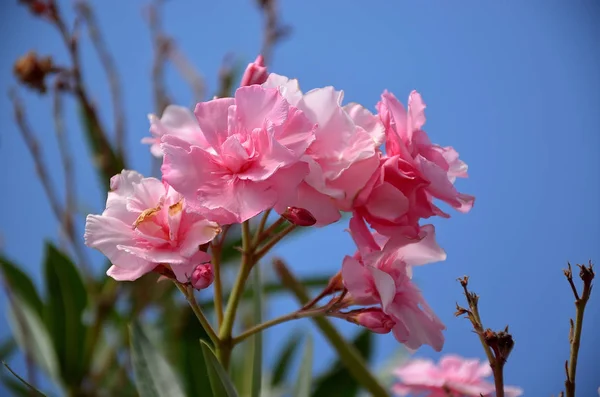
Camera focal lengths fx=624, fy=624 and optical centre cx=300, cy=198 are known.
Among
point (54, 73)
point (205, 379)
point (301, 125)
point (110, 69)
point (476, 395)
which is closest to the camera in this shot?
point (301, 125)

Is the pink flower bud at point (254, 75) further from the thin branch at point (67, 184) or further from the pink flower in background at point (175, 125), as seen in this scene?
the thin branch at point (67, 184)

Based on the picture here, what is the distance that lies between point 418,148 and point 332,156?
67 mm

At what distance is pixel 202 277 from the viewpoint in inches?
16.1

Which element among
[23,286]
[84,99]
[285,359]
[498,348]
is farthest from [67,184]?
[498,348]

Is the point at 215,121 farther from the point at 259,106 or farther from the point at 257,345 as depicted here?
the point at 257,345

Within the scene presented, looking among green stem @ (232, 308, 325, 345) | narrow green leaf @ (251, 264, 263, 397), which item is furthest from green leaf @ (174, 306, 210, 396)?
green stem @ (232, 308, 325, 345)

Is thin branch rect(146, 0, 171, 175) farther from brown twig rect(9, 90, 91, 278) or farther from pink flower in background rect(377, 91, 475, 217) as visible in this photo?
pink flower in background rect(377, 91, 475, 217)

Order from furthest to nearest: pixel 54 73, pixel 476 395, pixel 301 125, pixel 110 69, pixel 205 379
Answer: pixel 110 69 → pixel 54 73 → pixel 205 379 → pixel 476 395 → pixel 301 125

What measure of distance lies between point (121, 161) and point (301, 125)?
31.4 inches

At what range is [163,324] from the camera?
3.89 ft

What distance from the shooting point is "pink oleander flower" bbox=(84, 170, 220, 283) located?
40 cm

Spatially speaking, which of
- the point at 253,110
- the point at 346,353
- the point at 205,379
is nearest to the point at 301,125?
the point at 253,110

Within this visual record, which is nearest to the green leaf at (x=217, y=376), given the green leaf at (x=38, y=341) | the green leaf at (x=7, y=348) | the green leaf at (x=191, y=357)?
the green leaf at (x=191, y=357)

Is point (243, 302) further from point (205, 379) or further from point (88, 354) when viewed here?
point (205, 379)
